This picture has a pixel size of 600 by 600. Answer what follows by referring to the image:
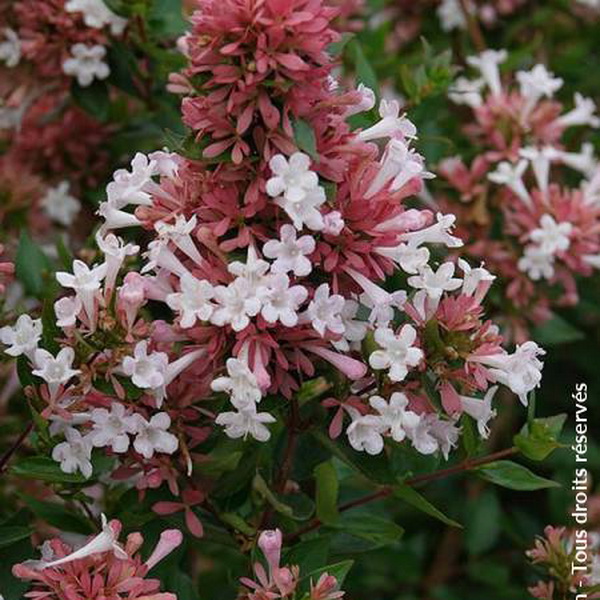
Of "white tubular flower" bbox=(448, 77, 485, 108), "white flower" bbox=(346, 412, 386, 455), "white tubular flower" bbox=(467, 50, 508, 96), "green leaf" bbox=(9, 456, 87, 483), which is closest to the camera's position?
"white flower" bbox=(346, 412, 386, 455)

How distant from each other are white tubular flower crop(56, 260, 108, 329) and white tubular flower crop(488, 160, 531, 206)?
3.29 feet

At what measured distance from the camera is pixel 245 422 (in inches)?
55.7

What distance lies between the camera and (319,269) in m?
1.46

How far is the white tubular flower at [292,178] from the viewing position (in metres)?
1.34

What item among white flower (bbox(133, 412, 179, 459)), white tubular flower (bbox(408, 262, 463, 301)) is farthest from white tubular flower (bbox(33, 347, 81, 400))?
white tubular flower (bbox(408, 262, 463, 301))

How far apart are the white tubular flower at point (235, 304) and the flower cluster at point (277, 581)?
0.29m

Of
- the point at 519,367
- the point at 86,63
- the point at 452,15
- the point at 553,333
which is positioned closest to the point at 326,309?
the point at 519,367

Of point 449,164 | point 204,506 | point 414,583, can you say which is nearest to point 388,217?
point 204,506

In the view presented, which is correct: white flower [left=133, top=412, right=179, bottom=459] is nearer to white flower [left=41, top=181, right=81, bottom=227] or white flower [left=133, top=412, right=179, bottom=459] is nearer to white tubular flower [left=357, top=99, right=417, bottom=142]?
white tubular flower [left=357, top=99, right=417, bottom=142]

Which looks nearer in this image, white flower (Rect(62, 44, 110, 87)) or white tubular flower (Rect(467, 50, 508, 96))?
white flower (Rect(62, 44, 110, 87))

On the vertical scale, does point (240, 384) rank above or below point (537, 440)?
above

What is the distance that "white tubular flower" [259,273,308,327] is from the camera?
134 centimetres

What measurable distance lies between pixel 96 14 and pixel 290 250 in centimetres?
99

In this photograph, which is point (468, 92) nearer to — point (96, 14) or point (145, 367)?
point (96, 14)
